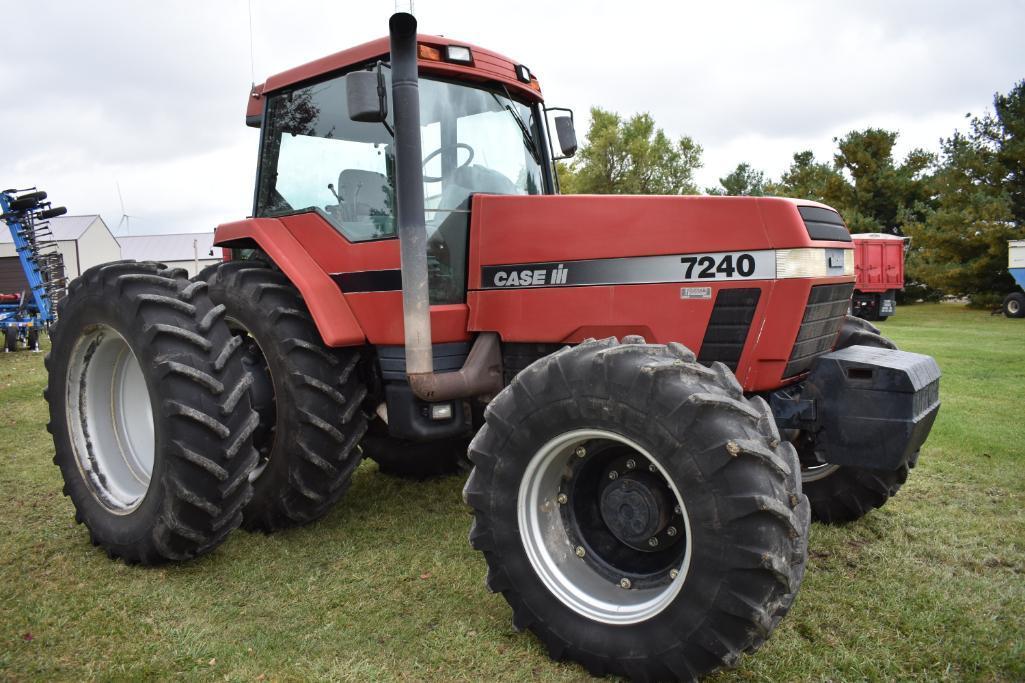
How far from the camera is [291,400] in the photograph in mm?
3793

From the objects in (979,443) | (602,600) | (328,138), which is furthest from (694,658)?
(979,443)

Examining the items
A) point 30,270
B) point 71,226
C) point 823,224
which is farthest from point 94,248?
point 823,224

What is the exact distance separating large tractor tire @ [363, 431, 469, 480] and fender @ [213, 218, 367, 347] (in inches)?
49.5

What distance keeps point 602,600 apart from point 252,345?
7.86ft

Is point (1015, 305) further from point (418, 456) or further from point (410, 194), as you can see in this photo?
point (410, 194)

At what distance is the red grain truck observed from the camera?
20.4m

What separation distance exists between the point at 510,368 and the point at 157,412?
1662mm

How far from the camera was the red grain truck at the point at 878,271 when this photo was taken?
2036cm

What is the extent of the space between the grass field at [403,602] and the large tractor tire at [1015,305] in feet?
62.4

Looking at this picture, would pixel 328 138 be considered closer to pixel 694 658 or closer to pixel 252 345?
pixel 252 345

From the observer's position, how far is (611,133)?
41.5 meters

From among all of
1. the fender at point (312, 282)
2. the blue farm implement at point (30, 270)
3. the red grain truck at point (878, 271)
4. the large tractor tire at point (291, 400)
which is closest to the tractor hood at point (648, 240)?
the fender at point (312, 282)

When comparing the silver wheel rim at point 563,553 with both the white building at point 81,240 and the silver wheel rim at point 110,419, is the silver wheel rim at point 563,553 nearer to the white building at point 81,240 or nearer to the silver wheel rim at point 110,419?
the silver wheel rim at point 110,419

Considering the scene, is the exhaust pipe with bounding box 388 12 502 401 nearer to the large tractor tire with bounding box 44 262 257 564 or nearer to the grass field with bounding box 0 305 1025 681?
the large tractor tire with bounding box 44 262 257 564
